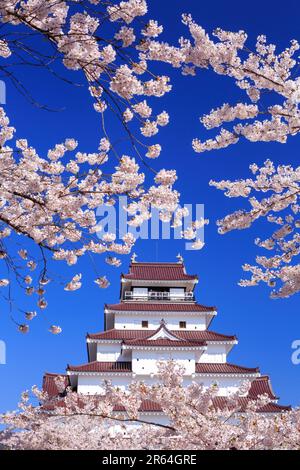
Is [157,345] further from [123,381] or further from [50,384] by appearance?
[50,384]

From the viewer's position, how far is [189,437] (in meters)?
6.18

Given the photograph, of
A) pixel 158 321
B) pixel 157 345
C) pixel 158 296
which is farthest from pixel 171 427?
pixel 158 296

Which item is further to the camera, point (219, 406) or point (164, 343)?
point (164, 343)

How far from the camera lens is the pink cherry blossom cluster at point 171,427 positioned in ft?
20.0

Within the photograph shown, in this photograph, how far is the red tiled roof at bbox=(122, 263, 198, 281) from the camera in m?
33.0

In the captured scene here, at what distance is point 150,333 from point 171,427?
917 inches

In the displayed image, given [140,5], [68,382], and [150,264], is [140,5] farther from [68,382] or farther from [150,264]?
[150,264]

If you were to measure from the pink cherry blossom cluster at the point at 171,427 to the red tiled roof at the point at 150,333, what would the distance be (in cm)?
2019

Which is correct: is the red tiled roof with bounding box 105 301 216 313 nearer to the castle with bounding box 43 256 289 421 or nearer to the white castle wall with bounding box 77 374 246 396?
the castle with bounding box 43 256 289 421

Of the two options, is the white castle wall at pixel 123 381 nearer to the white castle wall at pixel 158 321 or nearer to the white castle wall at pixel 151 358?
the white castle wall at pixel 151 358

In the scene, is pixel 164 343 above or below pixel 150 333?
below

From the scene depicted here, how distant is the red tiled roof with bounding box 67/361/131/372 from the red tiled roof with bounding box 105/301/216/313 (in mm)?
3198

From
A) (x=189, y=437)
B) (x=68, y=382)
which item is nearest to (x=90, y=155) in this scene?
(x=189, y=437)

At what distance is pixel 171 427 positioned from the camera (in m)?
6.49
